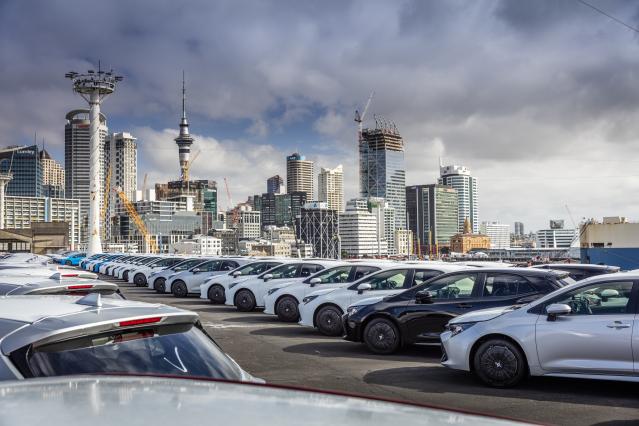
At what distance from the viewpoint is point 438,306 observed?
10.0 meters

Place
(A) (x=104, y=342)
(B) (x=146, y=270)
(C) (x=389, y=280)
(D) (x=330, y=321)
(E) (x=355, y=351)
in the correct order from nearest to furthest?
(A) (x=104, y=342)
(E) (x=355, y=351)
(C) (x=389, y=280)
(D) (x=330, y=321)
(B) (x=146, y=270)

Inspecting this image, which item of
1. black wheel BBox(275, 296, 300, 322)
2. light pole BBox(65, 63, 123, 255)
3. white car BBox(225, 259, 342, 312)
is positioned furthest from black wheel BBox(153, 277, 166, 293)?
light pole BBox(65, 63, 123, 255)

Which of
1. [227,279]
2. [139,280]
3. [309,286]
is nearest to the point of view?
[309,286]

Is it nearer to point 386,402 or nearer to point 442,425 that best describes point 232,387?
point 386,402

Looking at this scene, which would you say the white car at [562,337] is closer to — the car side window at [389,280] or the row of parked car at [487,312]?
the row of parked car at [487,312]

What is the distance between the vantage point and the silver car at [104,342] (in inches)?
143

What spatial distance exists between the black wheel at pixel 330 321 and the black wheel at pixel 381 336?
2012 mm

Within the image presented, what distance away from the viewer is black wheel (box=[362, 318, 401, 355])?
1031 centimetres

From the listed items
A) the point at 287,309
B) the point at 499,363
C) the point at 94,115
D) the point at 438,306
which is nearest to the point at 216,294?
the point at 287,309

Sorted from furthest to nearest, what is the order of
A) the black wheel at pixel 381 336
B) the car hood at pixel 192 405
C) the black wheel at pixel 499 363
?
→ the black wheel at pixel 381 336, the black wheel at pixel 499 363, the car hood at pixel 192 405

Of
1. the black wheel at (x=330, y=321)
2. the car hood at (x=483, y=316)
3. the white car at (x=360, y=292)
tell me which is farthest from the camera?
the black wheel at (x=330, y=321)

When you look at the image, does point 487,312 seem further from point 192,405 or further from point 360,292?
point 192,405

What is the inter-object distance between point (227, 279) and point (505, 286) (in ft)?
36.4

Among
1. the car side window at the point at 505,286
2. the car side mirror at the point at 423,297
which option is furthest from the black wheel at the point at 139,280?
the car side window at the point at 505,286
